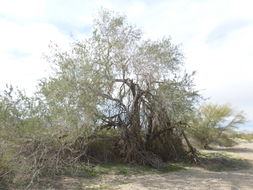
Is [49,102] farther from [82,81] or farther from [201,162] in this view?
[201,162]

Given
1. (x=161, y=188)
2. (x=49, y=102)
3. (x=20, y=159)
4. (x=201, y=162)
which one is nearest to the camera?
(x=161, y=188)

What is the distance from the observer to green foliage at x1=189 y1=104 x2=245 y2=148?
66.4ft

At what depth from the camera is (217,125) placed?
68.3ft

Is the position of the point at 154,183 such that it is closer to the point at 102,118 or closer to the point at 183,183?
the point at 183,183

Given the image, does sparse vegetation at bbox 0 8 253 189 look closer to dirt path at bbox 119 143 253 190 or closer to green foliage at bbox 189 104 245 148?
dirt path at bbox 119 143 253 190

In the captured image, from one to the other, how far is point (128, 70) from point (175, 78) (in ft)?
6.24

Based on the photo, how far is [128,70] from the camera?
11.3m

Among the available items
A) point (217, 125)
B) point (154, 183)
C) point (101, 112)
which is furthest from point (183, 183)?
point (217, 125)

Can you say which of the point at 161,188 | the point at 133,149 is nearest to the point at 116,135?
the point at 133,149

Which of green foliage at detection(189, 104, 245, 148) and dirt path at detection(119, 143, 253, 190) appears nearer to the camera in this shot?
dirt path at detection(119, 143, 253, 190)

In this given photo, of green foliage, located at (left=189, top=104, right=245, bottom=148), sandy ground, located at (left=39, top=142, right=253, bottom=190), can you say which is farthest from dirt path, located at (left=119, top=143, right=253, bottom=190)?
green foliage, located at (left=189, top=104, right=245, bottom=148)

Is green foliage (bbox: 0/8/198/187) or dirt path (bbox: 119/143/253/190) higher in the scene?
green foliage (bbox: 0/8/198/187)

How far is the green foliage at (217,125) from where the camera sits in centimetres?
2023

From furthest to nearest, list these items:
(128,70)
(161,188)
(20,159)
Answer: (128,70) → (20,159) → (161,188)
